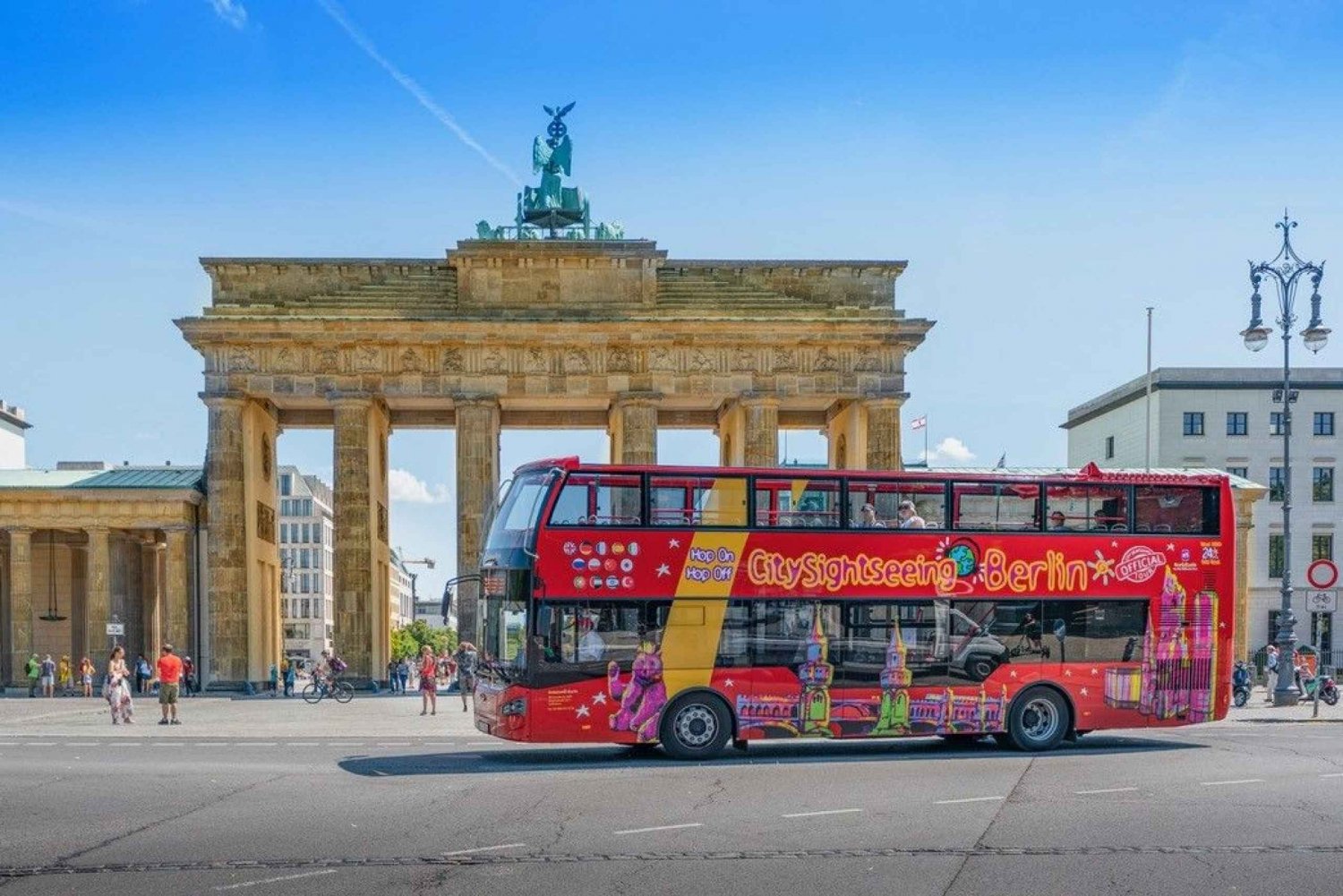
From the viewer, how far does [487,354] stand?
194 feet

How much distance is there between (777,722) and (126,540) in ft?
148

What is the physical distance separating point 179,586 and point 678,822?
4669 cm

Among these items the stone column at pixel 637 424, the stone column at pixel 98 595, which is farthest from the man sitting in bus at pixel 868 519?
the stone column at pixel 98 595

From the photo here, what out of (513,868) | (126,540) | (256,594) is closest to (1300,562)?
(256,594)

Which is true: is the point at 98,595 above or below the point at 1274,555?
below

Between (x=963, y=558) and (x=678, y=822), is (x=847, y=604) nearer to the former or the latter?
(x=963, y=558)

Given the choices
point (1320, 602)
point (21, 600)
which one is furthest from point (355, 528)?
point (1320, 602)

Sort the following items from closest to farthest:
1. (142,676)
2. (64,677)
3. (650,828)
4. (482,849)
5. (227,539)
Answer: (482,849) < (650,828) < (142,676) < (64,677) < (227,539)

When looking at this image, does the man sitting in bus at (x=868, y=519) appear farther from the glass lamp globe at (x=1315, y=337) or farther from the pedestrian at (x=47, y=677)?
the pedestrian at (x=47, y=677)

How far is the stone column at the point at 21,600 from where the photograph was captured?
187ft

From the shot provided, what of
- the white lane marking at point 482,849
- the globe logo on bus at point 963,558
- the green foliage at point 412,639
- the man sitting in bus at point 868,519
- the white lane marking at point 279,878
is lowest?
the green foliage at point 412,639

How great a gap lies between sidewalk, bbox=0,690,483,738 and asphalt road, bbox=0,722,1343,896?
6734 millimetres

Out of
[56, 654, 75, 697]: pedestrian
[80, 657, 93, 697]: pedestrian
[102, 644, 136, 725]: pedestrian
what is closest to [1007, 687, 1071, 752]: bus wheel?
[102, 644, 136, 725]: pedestrian

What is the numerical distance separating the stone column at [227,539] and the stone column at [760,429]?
19321mm
